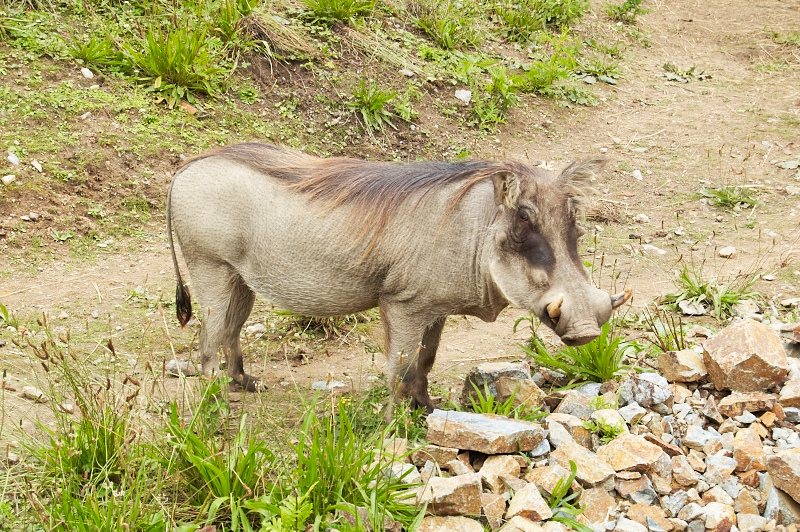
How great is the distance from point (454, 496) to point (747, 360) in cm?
183

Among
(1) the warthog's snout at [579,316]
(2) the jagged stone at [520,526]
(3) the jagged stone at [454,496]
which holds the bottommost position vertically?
(2) the jagged stone at [520,526]

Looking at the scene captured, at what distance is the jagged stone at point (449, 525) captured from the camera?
3027 mm

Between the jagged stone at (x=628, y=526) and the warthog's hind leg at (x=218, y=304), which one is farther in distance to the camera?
the warthog's hind leg at (x=218, y=304)

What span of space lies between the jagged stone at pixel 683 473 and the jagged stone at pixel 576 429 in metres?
0.39

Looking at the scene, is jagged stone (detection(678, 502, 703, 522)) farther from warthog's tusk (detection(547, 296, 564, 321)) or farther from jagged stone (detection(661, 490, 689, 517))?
warthog's tusk (detection(547, 296, 564, 321))

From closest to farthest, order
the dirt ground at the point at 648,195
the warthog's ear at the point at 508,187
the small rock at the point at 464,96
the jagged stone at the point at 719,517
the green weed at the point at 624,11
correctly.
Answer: the jagged stone at the point at 719,517
the warthog's ear at the point at 508,187
the dirt ground at the point at 648,195
the small rock at the point at 464,96
the green weed at the point at 624,11

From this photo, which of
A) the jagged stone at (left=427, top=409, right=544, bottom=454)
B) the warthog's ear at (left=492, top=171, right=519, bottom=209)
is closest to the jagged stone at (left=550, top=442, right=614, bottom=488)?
the jagged stone at (left=427, top=409, right=544, bottom=454)

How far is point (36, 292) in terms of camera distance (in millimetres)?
5398

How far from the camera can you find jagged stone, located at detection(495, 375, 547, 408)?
→ 4.08 m

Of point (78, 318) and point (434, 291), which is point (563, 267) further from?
point (78, 318)

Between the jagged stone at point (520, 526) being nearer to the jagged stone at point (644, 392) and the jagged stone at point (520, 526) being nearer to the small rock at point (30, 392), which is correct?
the jagged stone at point (644, 392)

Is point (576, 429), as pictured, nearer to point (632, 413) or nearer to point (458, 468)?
point (632, 413)

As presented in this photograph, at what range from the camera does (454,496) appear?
308 centimetres

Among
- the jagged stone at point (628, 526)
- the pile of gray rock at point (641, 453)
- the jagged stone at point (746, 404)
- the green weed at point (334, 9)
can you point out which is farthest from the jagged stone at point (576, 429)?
the green weed at point (334, 9)
